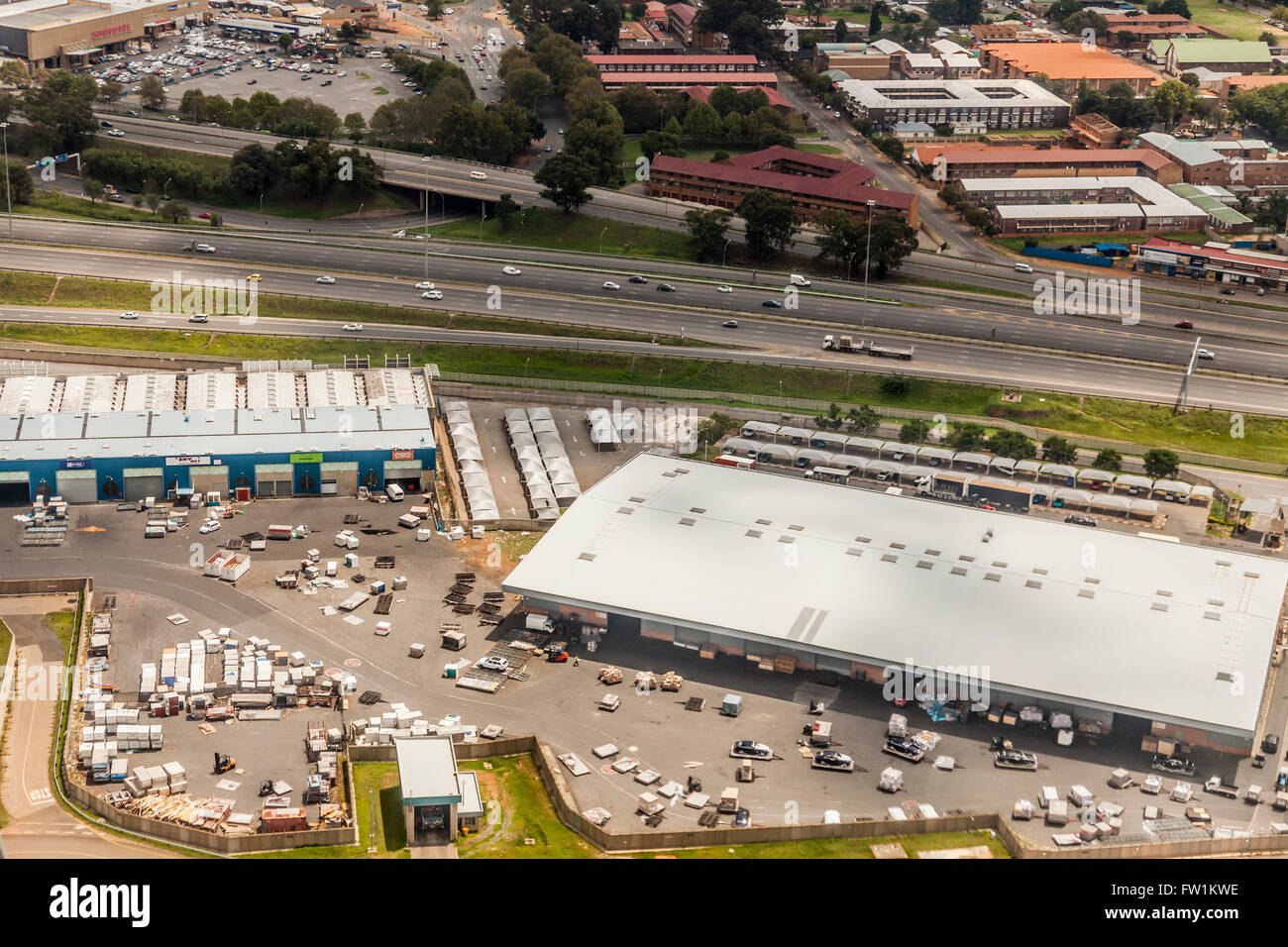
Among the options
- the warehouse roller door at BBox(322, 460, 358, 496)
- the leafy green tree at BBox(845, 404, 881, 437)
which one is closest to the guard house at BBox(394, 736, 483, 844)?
the warehouse roller door at BBox(322, 460, 358, 496)

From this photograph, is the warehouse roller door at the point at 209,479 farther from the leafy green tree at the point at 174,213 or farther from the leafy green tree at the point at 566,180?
the leafy green tree at the point at 566,180

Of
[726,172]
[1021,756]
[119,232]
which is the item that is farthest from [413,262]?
[1021,756]

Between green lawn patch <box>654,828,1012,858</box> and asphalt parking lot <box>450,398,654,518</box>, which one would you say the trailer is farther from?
asphalt parking lot <box>450,398,654,518</box>

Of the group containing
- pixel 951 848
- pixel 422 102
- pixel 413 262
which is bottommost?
pixel 951 848

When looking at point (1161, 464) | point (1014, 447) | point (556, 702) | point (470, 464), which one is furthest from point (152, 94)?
point (556, 702)

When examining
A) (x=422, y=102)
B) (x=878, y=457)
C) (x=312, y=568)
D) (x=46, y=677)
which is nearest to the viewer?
(x=46, y=677)

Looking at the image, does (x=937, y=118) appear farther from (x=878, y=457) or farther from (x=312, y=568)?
(x=312, y=568)
